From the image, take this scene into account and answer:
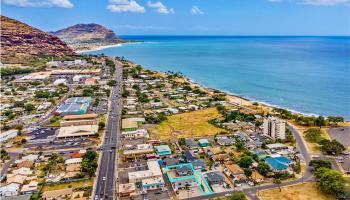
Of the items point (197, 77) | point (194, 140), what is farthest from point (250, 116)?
point (197, 77)

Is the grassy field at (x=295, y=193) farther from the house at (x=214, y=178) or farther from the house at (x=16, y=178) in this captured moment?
the house at (x=16, y=178)

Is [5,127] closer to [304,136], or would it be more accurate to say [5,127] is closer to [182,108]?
[182,108]

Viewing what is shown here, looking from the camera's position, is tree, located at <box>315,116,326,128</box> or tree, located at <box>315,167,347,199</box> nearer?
tree, located at <box>315,167,347,199</box>

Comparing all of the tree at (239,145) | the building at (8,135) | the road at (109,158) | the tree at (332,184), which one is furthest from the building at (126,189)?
the building at (8,135)

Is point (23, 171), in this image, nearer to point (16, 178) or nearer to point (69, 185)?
point (16, 178)

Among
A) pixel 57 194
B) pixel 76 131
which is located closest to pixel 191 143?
pixel 76 131

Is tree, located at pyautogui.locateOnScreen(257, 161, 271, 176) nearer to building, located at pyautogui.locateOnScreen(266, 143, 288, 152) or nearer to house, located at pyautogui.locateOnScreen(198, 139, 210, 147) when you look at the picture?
building, located at pyautogui.locateOnScreen(266, 143, 288, 152)

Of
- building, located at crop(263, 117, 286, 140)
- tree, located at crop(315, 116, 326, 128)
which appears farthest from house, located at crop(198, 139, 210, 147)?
tree, located at crop(315, 116, 326, 128)
